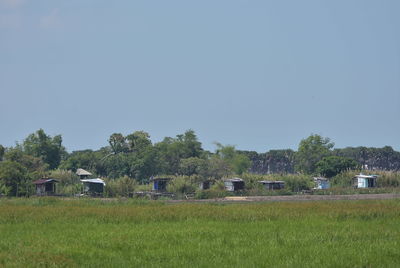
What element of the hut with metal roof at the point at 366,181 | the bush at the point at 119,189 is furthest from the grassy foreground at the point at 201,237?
the hut with metal roof at the point at 366,181

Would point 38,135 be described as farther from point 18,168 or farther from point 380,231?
point 380,231

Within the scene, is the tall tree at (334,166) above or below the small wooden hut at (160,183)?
above

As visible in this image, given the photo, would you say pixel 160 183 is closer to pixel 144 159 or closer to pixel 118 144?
pixel 144 159

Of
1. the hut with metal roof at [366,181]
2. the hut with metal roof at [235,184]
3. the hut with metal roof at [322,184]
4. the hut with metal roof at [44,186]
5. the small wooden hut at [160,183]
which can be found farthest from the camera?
the hut with metal roof at [322,184]

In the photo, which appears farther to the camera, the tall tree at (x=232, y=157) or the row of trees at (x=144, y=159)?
the tall tree at (x=232, y=157)

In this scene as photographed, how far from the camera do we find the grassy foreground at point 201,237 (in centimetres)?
1941

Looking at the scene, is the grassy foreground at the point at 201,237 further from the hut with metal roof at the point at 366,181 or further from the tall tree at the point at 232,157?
the tall tree at the point at 232,157

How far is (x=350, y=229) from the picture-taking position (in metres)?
26.5

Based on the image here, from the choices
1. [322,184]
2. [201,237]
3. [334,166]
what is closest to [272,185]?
[322,184]

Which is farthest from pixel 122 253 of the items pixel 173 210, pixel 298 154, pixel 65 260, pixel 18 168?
pixel 298 154

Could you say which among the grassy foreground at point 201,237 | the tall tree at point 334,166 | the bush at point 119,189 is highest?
the tall tree at point 334,166

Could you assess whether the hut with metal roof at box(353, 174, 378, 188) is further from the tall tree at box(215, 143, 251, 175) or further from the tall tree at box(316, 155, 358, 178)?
the tall tree at box(215, 143, 251, 175)

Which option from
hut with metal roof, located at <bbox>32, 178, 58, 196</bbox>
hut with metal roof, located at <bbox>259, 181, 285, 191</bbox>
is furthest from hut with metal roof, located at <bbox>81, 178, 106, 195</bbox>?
hut with metal roof, located at <bbox>259, 181, 285, 191</bbox>

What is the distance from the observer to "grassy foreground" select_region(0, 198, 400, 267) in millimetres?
19406
